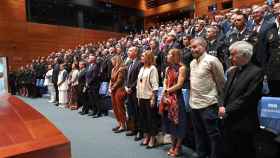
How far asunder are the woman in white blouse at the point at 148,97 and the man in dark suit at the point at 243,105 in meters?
1.40

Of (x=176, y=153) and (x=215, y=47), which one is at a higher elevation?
(x=215, y=47)

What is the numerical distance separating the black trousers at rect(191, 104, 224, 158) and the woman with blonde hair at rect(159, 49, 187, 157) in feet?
0.92

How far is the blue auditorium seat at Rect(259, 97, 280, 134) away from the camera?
87.0 inches

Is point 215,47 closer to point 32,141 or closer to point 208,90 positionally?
point 208,90

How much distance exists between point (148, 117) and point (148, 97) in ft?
0.83

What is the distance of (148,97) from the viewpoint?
3.23 m

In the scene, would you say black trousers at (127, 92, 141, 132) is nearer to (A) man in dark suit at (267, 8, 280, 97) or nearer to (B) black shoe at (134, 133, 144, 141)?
(B) black shoe at (134, 133, 144, 141)

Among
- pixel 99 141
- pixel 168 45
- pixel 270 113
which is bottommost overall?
pixel 99 141

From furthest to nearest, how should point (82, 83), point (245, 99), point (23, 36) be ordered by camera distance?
point (23, 36) → point (82, 83) → point (245, 99)

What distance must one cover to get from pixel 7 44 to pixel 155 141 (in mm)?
10236

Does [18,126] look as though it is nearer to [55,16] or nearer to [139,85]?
[139,85]

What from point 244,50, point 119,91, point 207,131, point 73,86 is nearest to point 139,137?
point 119,91

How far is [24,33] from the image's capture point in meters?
11.9

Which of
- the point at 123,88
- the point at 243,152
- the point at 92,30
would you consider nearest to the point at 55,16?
the point at 92,30
